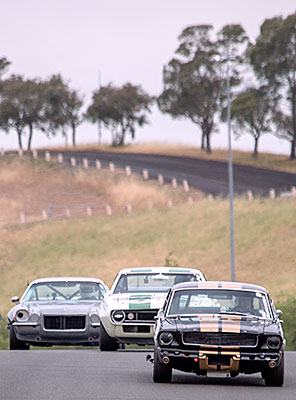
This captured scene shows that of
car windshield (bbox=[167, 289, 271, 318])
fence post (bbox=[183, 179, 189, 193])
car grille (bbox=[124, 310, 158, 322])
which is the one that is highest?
car windshield (bbox=[167, 289, 271, 318])

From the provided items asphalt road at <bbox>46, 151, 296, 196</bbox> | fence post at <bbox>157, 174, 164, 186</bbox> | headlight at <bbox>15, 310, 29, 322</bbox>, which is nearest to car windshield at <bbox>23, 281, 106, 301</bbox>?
headlight at <bbox>15, 310, 29, 322</bbox>

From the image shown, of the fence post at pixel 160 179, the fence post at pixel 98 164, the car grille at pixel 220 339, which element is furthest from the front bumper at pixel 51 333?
the fence post at pixel 98 164

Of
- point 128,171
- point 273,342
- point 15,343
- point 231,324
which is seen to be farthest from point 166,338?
point 128,171

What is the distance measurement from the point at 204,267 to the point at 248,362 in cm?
4183

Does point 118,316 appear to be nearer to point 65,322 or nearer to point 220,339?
point 65,322

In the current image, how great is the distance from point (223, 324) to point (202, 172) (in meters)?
71.4

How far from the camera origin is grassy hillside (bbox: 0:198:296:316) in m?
54.1

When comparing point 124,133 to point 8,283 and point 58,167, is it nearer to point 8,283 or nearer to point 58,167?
point 58,167

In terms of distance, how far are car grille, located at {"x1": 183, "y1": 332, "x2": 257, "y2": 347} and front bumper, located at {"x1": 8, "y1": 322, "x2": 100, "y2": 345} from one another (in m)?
7.63

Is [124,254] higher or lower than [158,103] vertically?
lower

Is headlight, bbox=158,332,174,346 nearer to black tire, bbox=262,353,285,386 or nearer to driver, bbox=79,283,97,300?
black tire, bbox=262,353,285,386

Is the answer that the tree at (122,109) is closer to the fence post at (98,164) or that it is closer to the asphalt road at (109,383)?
the fence post at (98,164)

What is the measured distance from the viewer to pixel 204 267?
180 ft

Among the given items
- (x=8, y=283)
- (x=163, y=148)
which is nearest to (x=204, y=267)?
(x=8, y=283)
